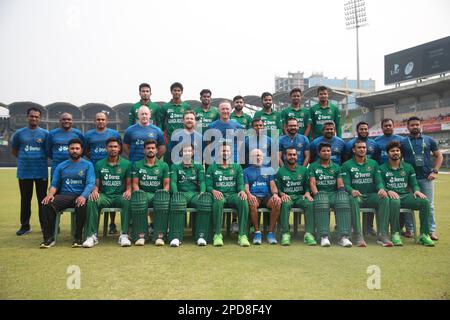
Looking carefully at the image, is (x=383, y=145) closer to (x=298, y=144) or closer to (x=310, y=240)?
(x=298, y=144)

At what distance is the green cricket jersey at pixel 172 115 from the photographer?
6.43 metres

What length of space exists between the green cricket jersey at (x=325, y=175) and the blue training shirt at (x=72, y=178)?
3.14m

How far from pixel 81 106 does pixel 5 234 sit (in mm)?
40008

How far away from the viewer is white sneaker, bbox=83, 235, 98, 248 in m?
4.73

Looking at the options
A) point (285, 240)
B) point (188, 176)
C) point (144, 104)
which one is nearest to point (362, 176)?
point (285, 240)

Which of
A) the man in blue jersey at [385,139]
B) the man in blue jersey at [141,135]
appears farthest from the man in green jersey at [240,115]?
the man in blue jersey at [385,139]

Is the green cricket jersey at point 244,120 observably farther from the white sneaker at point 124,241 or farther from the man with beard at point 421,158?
the white sneaker at point 124,241

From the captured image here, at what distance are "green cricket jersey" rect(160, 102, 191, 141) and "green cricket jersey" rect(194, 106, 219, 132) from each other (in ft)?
0.83

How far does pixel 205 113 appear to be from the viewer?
6.61m

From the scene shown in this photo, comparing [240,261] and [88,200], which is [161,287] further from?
[88,200]

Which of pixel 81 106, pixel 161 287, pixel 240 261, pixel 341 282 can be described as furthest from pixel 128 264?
pixel 81 106

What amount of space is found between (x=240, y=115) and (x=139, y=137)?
74.3 inches

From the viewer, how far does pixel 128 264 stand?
12.8ft

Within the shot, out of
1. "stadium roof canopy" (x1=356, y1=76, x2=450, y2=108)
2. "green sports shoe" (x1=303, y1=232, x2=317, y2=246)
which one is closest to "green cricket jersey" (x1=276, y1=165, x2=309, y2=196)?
"green sports shoe" (x1=303, y1=232, x2=317, y2=246)
